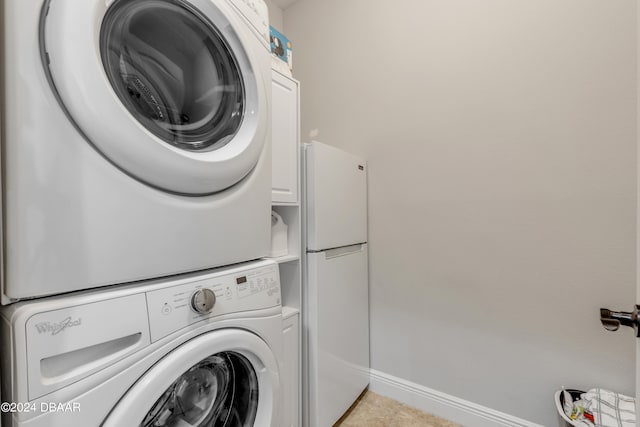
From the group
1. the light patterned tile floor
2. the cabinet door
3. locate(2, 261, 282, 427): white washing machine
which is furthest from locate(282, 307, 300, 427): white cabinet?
the cabinet door

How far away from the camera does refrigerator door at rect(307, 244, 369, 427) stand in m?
1.31

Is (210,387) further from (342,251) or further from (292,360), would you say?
(342,251)

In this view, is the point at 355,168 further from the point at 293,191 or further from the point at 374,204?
the point at 293,191

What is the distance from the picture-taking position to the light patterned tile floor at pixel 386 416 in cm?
149

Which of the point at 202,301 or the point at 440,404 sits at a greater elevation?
the point at 202,301

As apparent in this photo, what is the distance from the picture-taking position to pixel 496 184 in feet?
4.67

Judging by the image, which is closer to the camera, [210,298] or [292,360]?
[210,298]

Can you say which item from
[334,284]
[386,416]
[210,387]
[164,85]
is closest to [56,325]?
Result: [210,387]

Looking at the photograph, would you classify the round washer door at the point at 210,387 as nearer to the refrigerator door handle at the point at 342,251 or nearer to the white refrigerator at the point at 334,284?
the white refrigerator at the point at 334,284

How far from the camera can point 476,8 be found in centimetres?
146

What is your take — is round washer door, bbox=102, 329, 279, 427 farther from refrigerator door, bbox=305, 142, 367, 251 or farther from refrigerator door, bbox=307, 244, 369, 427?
refrigerator door, bbox=305, 142, 367, 251

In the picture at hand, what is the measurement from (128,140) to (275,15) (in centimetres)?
213

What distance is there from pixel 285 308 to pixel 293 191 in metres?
0.55

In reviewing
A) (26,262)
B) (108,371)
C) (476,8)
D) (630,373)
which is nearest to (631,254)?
(630,373)
